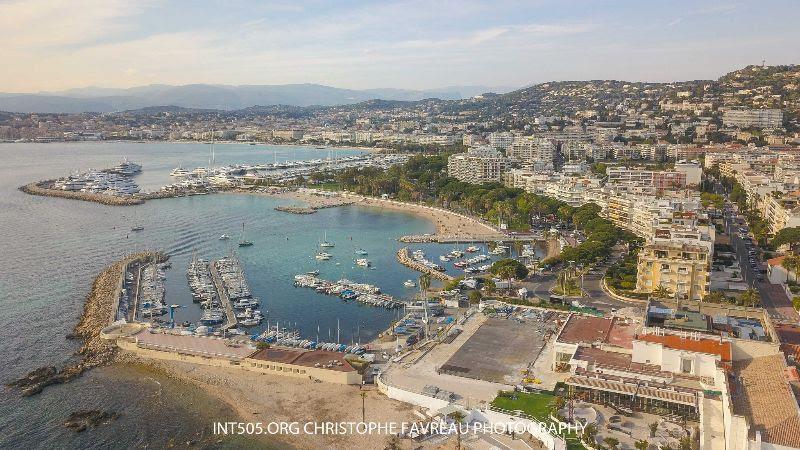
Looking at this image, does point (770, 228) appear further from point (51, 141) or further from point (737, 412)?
point (51, 141)

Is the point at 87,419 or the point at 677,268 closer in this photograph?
the point at 87,419

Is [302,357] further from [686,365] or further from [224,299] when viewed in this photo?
[686,365]

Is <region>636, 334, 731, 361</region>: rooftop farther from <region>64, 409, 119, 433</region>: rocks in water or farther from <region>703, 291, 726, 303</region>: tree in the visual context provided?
<region>64, 409, 119, 433</region>: rocks in water

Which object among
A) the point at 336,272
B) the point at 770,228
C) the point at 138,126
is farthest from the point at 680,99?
the point at 138,126

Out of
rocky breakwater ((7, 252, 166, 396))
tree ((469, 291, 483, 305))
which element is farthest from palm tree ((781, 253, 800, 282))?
rocky breakwater ((7, 252, 166, 396))

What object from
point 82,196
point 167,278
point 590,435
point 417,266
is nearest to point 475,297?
point 417,266
